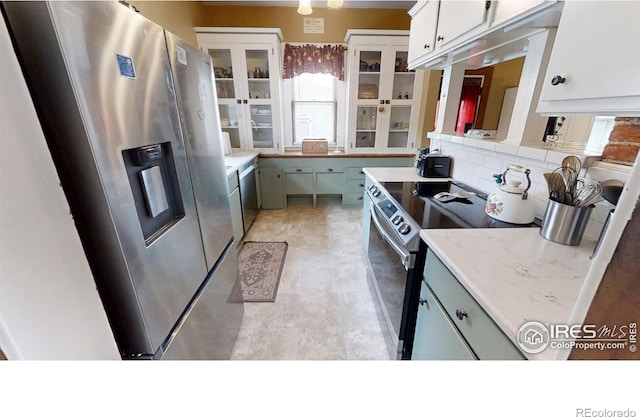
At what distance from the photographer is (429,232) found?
3.53ft

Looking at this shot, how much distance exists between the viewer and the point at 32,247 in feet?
1.74

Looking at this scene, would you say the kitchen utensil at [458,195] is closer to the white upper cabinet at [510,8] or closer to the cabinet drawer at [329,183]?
the white upper cabinet at [510,8]

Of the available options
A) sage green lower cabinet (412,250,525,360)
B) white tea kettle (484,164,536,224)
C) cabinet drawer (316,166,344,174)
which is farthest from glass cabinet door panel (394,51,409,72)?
sage green lower cabinet (412,250,525,360)

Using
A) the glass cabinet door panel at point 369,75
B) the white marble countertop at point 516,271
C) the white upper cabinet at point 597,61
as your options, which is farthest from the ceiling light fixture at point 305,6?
the white marble countertop at point 516,271

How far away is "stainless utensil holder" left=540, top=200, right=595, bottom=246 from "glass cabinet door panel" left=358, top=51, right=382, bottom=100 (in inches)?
112

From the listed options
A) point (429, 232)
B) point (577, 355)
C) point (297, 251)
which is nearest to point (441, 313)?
point (429, 232)

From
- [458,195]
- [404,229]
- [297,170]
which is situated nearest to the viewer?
[404,229]

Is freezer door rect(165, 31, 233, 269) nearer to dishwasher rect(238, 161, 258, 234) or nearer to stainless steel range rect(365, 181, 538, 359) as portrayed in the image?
stainless steel range rect(365, 181, 538, 359)

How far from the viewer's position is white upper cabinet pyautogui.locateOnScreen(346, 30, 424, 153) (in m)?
3.13

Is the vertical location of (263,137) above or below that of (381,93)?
below

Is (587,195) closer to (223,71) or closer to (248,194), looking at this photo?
(248,194)

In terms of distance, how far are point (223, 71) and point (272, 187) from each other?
1.61 metres

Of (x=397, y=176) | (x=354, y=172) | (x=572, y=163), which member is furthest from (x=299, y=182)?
(x=572, y=163)
